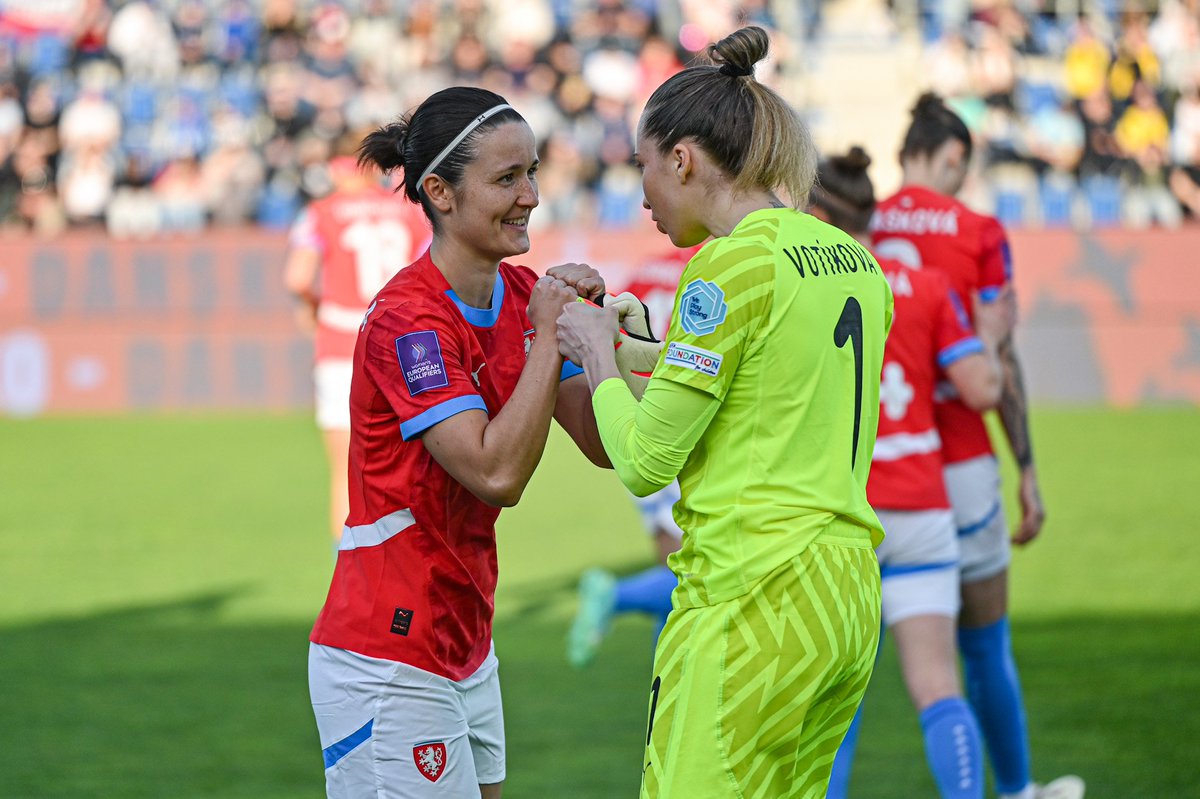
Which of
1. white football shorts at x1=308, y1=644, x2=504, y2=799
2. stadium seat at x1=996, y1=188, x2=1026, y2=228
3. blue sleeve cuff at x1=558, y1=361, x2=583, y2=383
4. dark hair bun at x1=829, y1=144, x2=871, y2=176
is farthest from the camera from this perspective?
stadium seat at x1=996, y1=188, x2=1026, y2=228

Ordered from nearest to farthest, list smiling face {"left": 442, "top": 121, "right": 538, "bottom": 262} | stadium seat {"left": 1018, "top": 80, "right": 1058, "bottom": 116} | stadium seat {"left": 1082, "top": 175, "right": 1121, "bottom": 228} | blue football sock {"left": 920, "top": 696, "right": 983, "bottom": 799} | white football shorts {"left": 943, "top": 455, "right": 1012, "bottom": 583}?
smiling face {"left": 442, "top": 121, "right": 538, "bottom": 262}, blue football sock {"left": 920, "top": 696, "right": 983, "bottom": 799}, white football shorts {"left": 943, "top": 455, "right": 1012, "bottom": 583}, stadium seat {"left": 1082, "top": 175, "right": 1121, "bottom": 228}, stadium seat {"left": 1018, "top": 80, "right": 1058, "bottom": 116}

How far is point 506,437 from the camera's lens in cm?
292

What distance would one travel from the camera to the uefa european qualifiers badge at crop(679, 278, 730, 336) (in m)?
2.65

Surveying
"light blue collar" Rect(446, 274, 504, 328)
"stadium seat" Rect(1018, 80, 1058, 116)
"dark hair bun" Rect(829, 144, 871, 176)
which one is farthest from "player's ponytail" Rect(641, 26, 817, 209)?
"stadium seat" Rect(1018, 80, 1058, 116)

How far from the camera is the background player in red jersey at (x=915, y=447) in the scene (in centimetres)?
450

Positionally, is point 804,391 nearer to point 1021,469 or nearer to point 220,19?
point 1021,469

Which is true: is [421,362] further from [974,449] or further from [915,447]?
[974,449]

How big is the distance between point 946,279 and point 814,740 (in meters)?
2.15

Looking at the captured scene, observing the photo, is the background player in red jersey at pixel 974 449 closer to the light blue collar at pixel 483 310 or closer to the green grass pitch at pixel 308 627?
the green grass pitch at pixel 308 627

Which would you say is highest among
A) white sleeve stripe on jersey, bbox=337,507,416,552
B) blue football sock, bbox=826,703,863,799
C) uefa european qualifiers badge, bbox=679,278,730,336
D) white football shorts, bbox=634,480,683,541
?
uefa european qualifiers badge, bbox=679,278,730,336

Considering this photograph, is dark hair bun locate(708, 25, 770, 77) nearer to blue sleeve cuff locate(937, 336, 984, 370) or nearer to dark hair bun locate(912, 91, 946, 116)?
blue sleeve cuff locate(937, 336, 984, 370)

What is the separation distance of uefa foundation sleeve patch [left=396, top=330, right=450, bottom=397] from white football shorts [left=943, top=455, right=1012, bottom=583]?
7.85 ft

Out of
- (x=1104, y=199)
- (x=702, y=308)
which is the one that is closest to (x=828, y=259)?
(x=702, y=308)

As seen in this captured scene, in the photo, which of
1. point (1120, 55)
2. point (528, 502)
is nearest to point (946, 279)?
point (528, 502)
